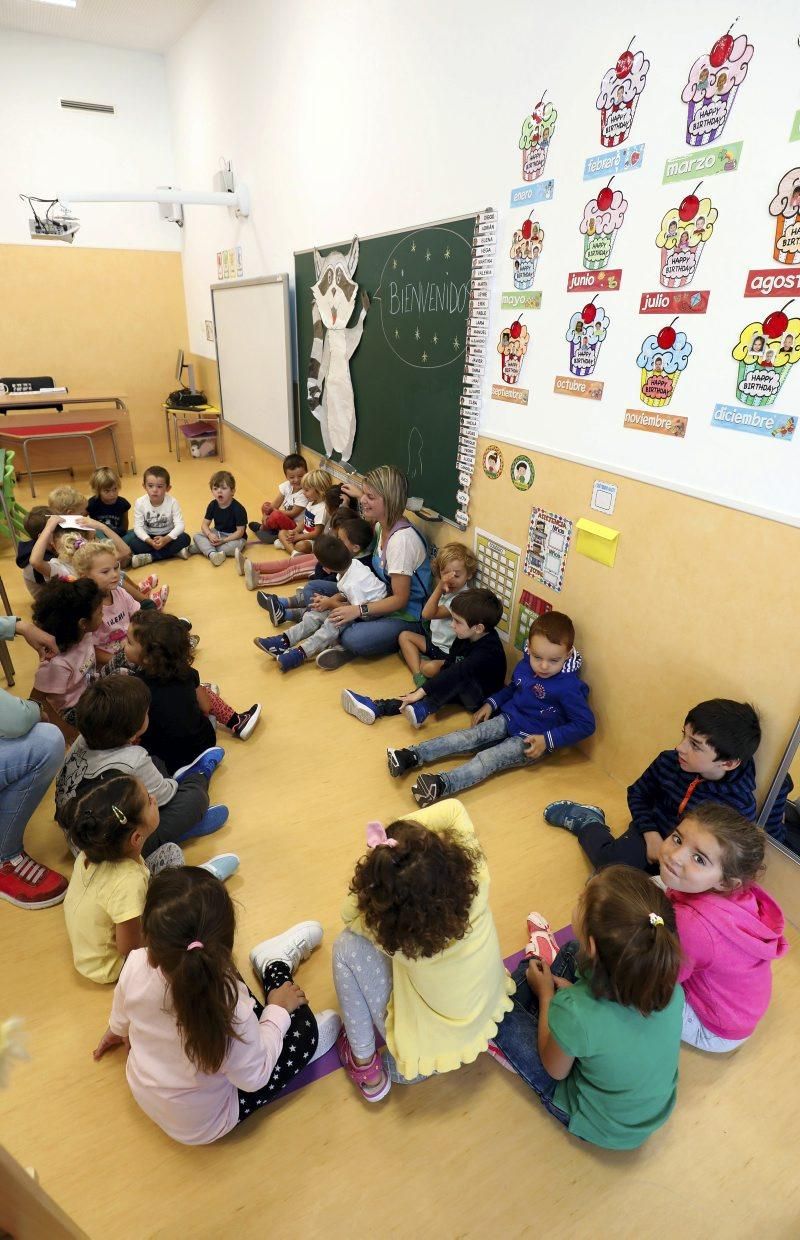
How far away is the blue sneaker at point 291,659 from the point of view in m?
2.90

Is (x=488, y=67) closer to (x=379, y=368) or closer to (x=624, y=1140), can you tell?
(x=379, y=368)

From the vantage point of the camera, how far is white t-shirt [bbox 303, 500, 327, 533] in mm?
3928

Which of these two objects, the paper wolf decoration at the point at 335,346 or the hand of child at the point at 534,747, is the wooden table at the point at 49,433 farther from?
the hand of child at the point at 534,747

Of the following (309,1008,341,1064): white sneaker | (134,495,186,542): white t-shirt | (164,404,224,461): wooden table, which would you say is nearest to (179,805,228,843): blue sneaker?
(309,1008,341,1064): white sneaker

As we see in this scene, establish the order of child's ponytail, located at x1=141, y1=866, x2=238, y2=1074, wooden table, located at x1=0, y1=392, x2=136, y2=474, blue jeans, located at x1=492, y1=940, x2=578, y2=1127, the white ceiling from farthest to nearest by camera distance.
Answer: wooden table, located at x1=0, y1=392, x2=136, y2=474
the white ceiling
blue jeans, located at x1=492, y1=940, x2=578, y2=1127
child's ponytail, located at x1=141, y1=866, x2=238, y2=1074

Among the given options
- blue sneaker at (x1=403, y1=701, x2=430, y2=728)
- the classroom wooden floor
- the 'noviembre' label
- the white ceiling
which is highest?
the white ceiling

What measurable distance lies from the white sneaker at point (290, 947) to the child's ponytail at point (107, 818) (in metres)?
0.43

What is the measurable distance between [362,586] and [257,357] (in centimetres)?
267

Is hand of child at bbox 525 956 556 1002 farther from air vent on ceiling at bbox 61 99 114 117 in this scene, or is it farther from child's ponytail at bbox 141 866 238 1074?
air vent on ceiling at bbox 61 99 114 117

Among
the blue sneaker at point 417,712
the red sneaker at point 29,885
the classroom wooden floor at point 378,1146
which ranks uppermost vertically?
the blue sneaker at point 417,712

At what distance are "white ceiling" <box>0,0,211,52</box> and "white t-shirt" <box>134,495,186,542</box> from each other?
4.07 metres

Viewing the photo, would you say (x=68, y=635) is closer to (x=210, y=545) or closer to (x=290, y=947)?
(x=290, y=947)

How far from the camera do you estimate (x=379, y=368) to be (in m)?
3.25

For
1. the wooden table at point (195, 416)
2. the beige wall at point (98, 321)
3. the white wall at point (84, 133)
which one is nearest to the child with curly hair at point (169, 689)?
the wooden table at point (195, 416)
